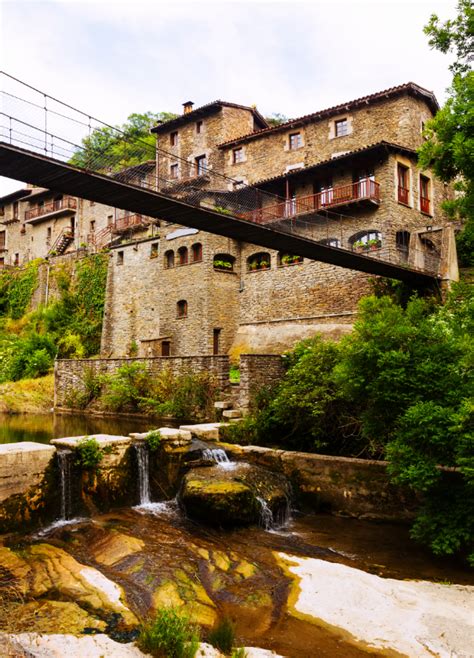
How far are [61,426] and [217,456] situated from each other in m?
9.05

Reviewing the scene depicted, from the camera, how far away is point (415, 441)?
22.5ft

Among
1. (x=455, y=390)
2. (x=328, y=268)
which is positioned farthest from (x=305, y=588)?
(x=328, y=268)

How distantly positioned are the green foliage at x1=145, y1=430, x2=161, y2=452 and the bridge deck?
4.92 m

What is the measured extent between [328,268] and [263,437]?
1189 cm

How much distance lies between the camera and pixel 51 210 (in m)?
42.5

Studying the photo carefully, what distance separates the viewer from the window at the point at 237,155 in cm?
2914

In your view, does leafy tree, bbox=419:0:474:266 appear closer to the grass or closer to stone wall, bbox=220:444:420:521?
stone wall, bbox=220:444:420:521

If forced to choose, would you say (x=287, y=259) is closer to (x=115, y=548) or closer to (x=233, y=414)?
(x=233, y=414)

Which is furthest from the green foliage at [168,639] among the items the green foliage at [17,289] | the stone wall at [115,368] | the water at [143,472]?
the green foliage at [17,289]

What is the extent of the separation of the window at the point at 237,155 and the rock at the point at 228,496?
76.3ft

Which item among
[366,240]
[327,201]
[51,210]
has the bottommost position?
[366,240]

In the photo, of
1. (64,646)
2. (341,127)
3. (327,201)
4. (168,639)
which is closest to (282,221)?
(327,201)

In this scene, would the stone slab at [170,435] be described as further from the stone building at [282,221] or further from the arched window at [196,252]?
the arched window at [196,252]

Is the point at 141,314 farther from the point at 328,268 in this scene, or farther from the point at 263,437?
the point at 263,437
